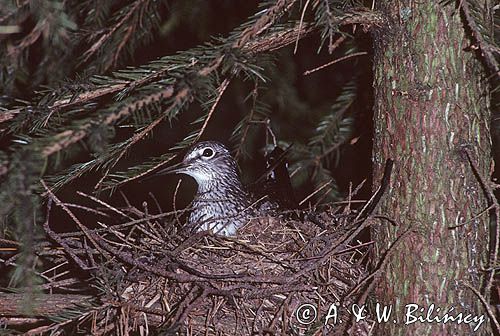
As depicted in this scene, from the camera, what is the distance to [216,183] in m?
3.96

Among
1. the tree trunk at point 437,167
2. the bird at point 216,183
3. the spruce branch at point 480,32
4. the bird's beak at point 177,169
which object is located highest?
the spruce branch at point 480,32

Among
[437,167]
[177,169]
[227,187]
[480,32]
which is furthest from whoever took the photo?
[227,187]

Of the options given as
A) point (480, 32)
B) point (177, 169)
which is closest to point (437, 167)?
point (480, 32)

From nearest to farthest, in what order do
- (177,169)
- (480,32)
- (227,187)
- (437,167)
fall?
(480,32), (437,167), (177,169), (227,187)

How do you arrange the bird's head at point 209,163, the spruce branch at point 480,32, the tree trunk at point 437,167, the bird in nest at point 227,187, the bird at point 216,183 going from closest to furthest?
the spruce branch at point 480,32, the tree trunk at point 437,167, the bird in nest at point 227,187, the bird at point 216,183, the bird's head at point 209,163

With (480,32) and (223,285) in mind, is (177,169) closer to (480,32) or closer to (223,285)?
(223,285)

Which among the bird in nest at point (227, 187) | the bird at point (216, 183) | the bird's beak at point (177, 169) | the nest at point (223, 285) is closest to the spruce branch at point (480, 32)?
the nest at point (223, 285)

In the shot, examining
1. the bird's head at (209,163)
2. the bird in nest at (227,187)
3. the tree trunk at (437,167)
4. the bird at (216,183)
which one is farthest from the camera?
the bird's head at (209,163)

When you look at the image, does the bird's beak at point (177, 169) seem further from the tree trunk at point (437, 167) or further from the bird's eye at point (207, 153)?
the tree trunk at point (437, 167)

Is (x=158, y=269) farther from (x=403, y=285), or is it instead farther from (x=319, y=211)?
(x=319, y=211)

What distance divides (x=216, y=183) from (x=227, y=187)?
56 mm

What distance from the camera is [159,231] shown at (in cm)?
322

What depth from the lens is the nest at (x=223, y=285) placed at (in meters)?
2.57

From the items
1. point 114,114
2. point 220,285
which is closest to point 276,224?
point 220,285
